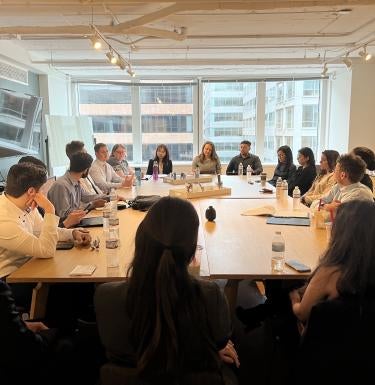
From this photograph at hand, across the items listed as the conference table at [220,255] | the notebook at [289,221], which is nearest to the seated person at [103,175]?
the conference table at [220,255]

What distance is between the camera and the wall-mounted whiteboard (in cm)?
681

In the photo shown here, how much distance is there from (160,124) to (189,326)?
8.04 m

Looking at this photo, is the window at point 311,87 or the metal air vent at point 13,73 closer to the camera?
the metal air vent at point 13,73

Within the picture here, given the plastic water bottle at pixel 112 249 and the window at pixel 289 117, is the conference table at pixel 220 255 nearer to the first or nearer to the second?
the plastic water bottle at pixel 112 249

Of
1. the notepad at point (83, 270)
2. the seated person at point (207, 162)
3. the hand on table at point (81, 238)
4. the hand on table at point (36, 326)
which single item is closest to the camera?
the hand on table at point (36, 326)

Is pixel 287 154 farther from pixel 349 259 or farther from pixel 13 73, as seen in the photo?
pixel 349 259

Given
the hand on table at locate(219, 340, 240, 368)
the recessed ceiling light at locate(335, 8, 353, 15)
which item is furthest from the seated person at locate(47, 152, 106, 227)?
the recessed ceiling light at locate(335, 8, 353, 15)

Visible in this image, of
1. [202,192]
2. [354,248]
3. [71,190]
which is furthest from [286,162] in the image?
[354,248]

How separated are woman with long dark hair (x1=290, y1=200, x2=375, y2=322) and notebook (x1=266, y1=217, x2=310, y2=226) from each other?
4.81 feet

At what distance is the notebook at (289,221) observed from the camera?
3.04m

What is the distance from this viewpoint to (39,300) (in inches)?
83.9

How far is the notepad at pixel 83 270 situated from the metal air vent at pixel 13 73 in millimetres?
4467

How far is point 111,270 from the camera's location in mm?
2082

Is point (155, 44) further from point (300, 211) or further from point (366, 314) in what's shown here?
point (366, 314)
